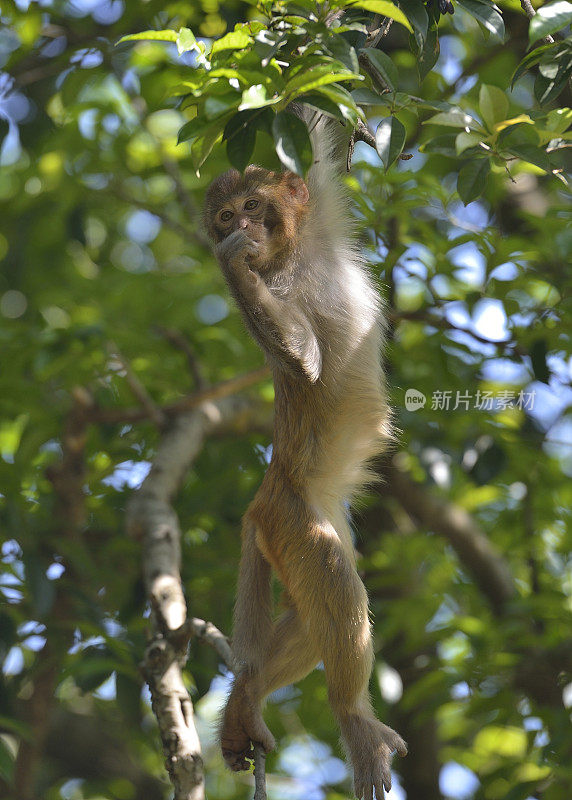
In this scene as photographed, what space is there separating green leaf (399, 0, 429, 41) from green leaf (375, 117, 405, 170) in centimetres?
33

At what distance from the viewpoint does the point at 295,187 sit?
434 cm

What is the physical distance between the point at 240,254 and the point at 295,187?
89 centimetres

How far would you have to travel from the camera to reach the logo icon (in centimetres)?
568

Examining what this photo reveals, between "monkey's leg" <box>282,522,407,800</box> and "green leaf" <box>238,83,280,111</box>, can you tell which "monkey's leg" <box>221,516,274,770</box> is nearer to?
"monkey's leg" <box>282,522,407,800</box>

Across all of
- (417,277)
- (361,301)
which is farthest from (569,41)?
(417,277)

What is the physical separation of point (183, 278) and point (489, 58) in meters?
2.82

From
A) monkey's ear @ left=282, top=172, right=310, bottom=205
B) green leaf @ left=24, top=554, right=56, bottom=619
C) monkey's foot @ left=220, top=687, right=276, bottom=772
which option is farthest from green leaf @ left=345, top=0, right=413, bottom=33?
green leaf @ left=24, top=554, right=56, bottom=619

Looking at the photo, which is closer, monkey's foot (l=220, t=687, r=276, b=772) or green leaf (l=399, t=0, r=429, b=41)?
green leaf (l=399, t=0, r=429, b=41)

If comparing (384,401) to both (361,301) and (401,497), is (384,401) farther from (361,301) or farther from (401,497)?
(401,497)

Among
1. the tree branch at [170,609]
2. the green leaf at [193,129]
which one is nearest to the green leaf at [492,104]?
the green leaf at [193,129]

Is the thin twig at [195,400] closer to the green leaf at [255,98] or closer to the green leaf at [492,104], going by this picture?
the green leaf at [492,104]

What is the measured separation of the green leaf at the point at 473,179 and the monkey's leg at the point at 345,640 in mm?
1652

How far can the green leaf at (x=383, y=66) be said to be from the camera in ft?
9.77

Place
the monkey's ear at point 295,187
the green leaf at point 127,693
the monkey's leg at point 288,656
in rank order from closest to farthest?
1. the monkey's leg at point 288,656
2. the monkey's ear at point 295,187
3. the green leaf at point 127,693
